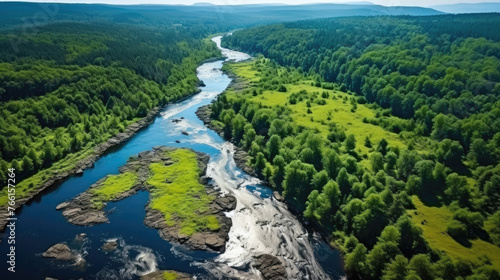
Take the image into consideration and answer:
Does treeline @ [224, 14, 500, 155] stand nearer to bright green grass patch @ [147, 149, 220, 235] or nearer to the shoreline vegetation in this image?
bright green grass patch @ [147, 149, 220, 235]

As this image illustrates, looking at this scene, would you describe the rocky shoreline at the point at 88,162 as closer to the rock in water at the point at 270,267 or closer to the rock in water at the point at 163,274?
the rock in water at the point at 163,274

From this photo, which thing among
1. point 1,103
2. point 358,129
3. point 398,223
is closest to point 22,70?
point 1,103

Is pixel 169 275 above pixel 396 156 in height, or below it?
below

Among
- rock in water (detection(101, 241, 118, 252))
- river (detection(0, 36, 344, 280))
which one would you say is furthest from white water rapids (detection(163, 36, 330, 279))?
rock in water (detection(101, 241, 118, 252))

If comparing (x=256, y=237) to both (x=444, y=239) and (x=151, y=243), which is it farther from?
(x=444, y=239)

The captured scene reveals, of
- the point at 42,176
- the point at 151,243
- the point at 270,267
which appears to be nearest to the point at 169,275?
the point at 151,243
